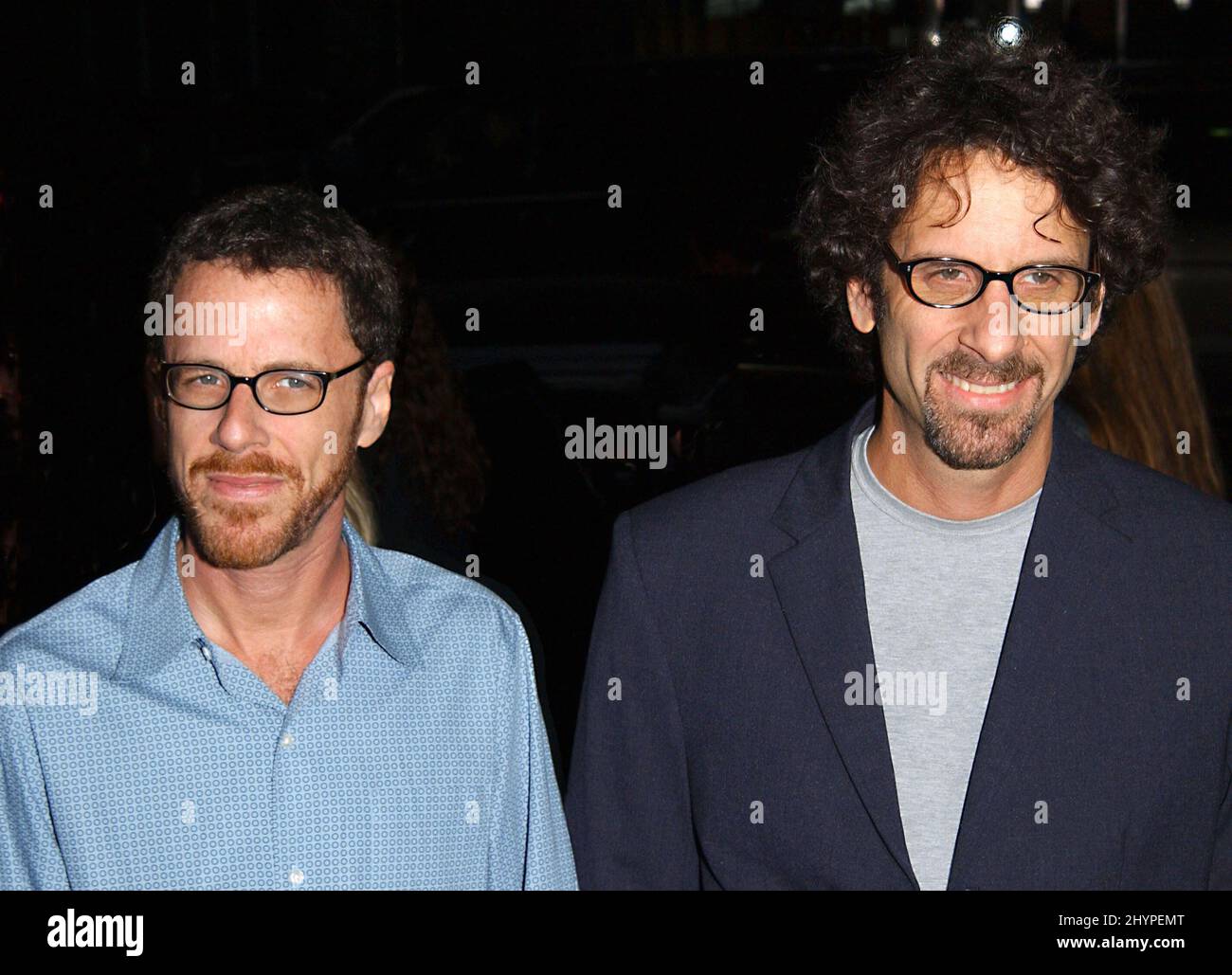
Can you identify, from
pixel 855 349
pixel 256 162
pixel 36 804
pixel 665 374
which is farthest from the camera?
pixel 256 162

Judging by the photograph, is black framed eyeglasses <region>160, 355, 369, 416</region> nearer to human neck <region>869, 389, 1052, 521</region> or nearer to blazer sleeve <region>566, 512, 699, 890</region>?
blazer sleeve <region>566, 512, 699, 890</region>

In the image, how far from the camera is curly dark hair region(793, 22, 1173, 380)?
229 cm

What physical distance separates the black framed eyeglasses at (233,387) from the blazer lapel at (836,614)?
0.77 meters

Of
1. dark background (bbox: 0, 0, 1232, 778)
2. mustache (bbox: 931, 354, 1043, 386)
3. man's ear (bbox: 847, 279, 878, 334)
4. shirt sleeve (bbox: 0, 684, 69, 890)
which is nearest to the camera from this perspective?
shirt sleeve (bbox: 0, 684, 69, 890)

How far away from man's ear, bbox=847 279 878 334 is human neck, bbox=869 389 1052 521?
0.15m

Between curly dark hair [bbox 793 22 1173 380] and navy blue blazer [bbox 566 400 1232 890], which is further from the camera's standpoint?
curly dark hair [bbox 793 22 1173 380]

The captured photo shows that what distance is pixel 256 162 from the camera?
164 inches

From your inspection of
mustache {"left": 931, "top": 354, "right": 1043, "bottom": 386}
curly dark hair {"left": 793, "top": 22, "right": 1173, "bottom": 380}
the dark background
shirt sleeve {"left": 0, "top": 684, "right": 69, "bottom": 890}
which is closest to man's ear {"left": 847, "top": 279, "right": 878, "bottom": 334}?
curly dark hair {"left": 793, "top": 22, "right": 1173, "bottom": 380}

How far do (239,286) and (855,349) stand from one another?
1.17m

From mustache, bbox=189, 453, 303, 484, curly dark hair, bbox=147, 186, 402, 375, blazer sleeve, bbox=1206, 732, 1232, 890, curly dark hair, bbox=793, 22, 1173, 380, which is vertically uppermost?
curly dark hair, bbox=793, 22, 1173, 380

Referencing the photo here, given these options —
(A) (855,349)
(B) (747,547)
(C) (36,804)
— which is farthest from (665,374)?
(C) (36,804)

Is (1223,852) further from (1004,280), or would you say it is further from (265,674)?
(265,674)
